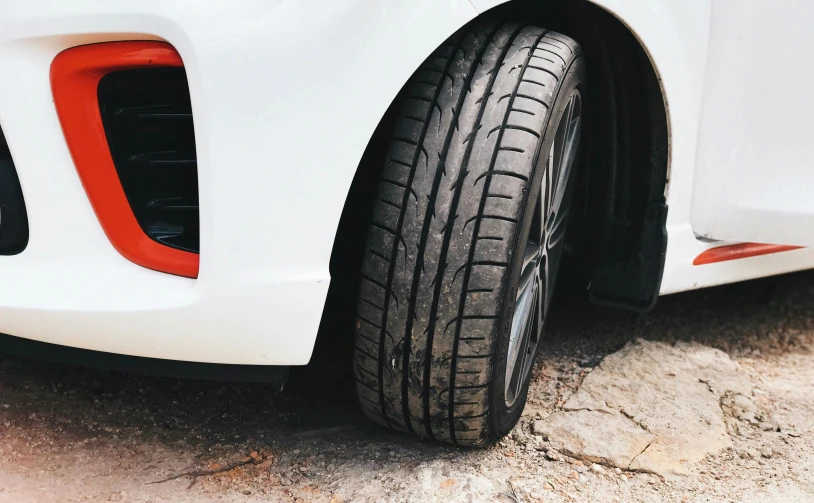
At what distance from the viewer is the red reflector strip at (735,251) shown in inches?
73.4

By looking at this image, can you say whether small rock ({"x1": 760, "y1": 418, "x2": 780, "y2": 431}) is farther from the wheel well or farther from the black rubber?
the black rubber

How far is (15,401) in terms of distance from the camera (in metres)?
1.63

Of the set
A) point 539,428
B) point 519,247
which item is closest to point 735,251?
point 539,428

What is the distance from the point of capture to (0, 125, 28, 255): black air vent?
46.3 inches

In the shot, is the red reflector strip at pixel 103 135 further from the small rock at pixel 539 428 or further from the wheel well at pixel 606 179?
the small rock at pixel 539 428

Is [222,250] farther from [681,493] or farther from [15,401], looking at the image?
[681,493]

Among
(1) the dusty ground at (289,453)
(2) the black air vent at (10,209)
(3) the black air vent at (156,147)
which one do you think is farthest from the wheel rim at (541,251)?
(2) the black air vent at (10,209)

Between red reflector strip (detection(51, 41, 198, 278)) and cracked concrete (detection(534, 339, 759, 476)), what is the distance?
93 centimetres

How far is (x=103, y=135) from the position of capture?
3.78ft

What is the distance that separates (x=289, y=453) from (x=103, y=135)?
75cm

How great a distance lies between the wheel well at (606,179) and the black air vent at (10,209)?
0.58m

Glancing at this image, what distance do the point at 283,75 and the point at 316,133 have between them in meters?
0.10

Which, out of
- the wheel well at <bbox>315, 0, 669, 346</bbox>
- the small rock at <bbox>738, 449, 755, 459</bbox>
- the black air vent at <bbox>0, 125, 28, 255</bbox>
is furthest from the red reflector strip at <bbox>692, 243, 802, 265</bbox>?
the black air vent at <bbox>0, 125, 28, 255</bbox>

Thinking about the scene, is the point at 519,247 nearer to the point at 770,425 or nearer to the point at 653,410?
the point at 653,410
